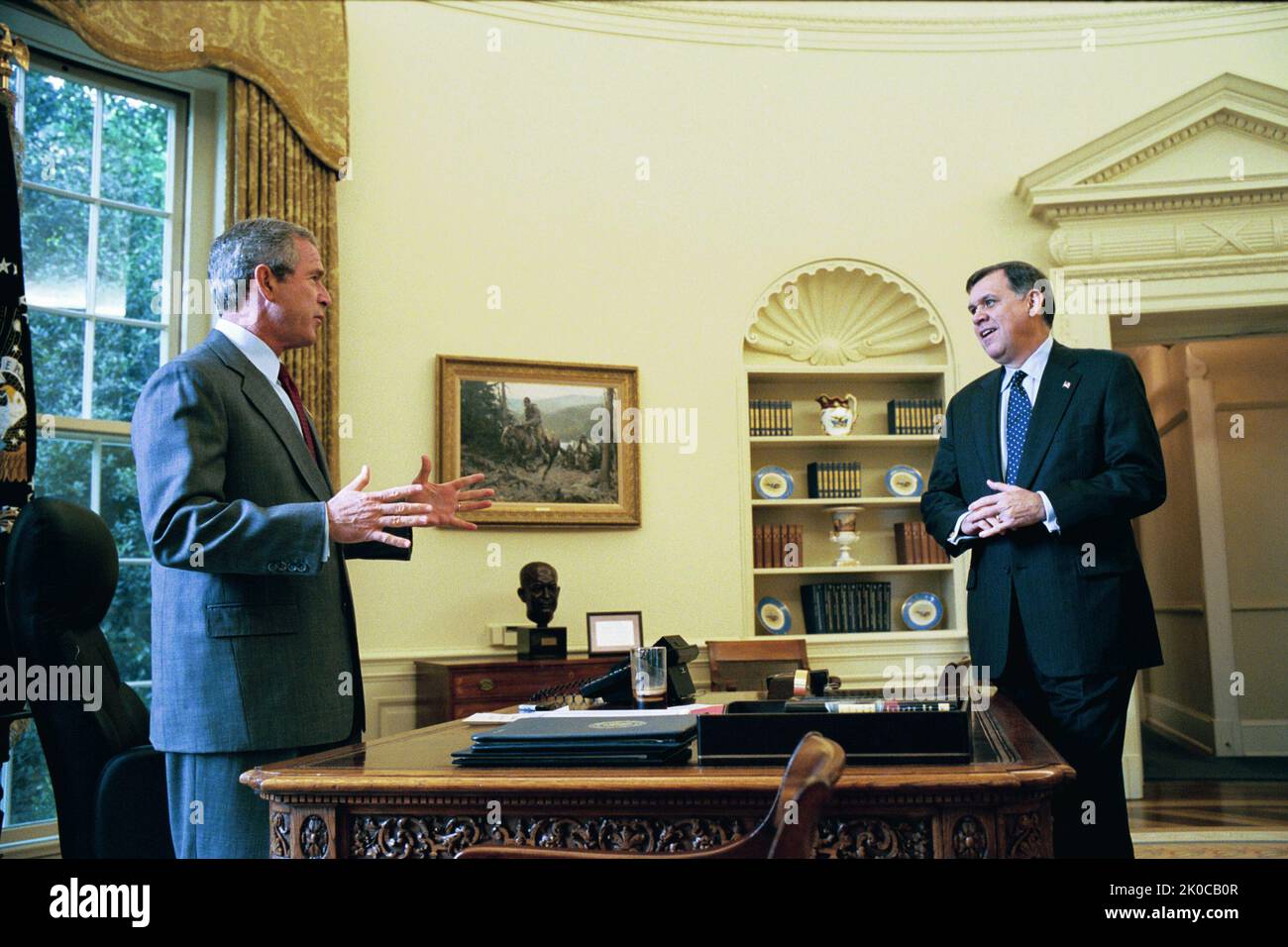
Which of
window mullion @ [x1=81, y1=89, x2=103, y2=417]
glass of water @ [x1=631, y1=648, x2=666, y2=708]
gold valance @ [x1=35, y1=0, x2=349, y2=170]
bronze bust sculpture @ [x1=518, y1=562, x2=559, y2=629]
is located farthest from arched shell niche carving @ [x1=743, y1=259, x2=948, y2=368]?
glass of water @ [x1=631, y1=648, x2=666, y2=708]

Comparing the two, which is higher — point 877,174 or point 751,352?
point 877,174

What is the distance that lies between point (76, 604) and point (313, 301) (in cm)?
98

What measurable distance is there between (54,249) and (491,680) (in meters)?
2.27

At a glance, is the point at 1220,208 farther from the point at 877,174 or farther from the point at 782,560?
the point at 782,560

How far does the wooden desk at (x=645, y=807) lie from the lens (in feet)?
3.87

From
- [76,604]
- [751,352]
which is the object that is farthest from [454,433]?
[76,604]

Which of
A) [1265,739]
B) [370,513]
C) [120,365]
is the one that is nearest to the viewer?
[370,513]

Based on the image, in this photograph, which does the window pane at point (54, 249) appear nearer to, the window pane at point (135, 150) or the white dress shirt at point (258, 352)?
the window pane at point (135, 150)

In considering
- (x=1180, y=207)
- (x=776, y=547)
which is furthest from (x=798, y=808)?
(x=1180, y=207)

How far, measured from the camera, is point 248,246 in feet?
7.30

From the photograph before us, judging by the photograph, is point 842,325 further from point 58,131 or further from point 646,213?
point 58,131

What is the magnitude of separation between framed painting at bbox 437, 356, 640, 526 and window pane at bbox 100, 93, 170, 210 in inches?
52.6

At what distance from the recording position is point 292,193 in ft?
14.5

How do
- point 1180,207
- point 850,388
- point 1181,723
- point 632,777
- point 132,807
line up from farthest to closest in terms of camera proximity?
point 1181,723, point 850,388, point 1180,207, point 132,807, point 632,777
